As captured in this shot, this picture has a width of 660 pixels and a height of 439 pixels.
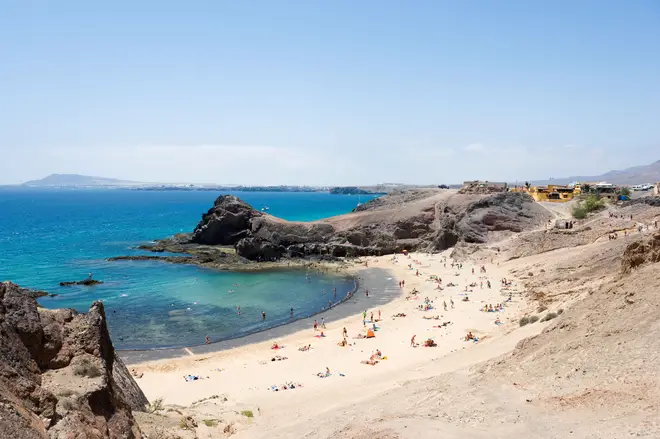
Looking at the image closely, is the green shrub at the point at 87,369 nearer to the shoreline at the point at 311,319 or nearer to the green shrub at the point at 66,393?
the green shrub at the point at 66,393

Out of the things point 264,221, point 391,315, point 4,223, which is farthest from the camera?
point 4,223

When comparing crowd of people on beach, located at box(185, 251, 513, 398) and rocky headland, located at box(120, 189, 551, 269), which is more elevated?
rocky headland, located at box(120, 189, 551, 269)

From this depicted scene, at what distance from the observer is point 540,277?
34062 millimetres

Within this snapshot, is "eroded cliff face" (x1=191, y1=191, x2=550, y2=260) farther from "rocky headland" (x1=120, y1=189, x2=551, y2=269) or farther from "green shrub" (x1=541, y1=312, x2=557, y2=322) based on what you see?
"green shrub" (x1=541, y1=312, x2=557, y2=322)

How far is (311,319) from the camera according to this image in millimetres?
32188

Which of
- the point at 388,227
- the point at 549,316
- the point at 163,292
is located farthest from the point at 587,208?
the point at 163,292

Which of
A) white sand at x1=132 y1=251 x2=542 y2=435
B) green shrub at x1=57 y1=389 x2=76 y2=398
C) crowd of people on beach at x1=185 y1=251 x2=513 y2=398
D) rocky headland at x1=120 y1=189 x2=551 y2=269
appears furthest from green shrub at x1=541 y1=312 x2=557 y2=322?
rocky headland at x1=120 y1=189 x2=551 y2=269

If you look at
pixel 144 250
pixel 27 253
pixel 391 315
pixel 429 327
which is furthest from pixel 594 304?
pixel 27 253

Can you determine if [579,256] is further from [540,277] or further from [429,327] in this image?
[429,327]

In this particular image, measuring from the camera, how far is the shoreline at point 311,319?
25.8 m

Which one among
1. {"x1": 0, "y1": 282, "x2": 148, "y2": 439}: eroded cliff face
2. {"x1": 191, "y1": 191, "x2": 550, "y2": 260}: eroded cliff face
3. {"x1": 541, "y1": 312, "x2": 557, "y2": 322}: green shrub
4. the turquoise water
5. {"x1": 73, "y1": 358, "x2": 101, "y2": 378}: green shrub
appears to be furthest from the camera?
{"x1": 191, "y1": 191, "x2": 550, "y2": 260}: eroded cliff face

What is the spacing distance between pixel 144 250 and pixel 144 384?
42.3m

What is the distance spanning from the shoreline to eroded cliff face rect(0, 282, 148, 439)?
52.1ft

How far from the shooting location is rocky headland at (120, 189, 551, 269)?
50.8 m
